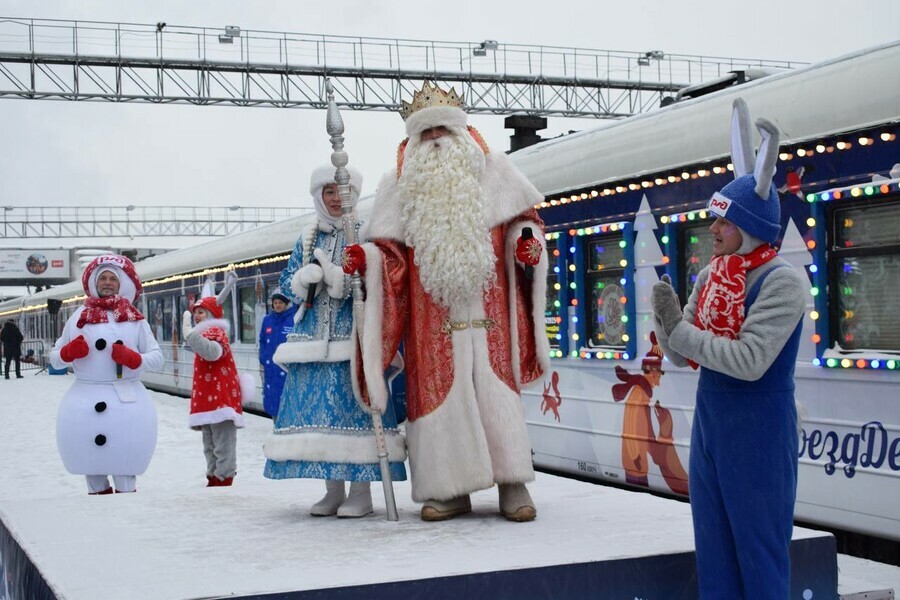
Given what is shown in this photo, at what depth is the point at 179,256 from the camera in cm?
2155

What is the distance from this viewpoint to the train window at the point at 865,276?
19.4 feet

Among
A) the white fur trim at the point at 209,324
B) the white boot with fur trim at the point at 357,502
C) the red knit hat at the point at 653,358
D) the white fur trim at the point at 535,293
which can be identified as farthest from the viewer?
the white fur trim at the point at 209,324

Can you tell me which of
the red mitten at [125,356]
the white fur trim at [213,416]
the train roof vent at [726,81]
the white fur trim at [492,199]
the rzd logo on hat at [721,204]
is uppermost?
the train roof vent at [726,81]

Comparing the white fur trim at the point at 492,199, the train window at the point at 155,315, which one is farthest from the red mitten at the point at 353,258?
the train window at the point at 155,315

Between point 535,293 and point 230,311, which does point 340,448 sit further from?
point 230,311

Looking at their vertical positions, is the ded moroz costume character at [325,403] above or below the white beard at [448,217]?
below

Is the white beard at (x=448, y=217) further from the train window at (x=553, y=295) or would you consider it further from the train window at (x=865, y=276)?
the train window at (x=553, y=295)

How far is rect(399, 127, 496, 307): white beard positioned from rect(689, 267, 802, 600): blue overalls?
4.12 ft

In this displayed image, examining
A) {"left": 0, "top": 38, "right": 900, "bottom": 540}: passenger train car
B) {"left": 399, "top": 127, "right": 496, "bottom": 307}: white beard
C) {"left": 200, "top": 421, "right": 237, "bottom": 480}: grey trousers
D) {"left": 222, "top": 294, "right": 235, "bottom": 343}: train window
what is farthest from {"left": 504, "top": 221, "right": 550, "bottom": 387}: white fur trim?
{"left": 222, "top": 294, "right": 235, "bottom": 343}: train window

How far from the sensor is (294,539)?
4469mm

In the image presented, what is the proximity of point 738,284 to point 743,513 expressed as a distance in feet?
2.29

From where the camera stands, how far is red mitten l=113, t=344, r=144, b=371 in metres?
6.82

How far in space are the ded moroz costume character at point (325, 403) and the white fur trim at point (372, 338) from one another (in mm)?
103

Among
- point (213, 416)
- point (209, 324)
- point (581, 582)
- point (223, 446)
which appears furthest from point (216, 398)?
point (581, 582)
